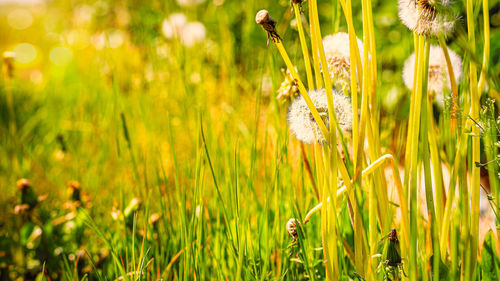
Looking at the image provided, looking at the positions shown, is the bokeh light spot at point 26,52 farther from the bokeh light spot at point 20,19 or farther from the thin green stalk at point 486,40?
the thin green stalk at point 486,40

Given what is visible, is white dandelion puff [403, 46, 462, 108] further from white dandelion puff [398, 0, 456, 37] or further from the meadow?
white dandelion puff [398, 0, 456, 37]

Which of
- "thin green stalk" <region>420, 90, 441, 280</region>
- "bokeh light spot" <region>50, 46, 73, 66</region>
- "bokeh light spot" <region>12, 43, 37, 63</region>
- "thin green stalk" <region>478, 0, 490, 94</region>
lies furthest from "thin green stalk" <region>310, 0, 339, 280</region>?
"bokeh light spot" <region>12, 43, 37, 63</region>

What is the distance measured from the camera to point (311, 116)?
0.59m

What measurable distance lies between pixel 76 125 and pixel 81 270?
1.01m

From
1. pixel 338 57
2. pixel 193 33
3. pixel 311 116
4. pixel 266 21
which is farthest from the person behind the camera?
pixel 193 33

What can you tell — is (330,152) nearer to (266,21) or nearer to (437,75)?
(266,21)

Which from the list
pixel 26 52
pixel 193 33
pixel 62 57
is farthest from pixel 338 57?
pixel 26 52

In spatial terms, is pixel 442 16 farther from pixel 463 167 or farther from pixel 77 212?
pixel 77 212

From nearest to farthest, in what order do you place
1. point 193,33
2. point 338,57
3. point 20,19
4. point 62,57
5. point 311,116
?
point 311,116 → point 338,57 → point 193,33 → point 62,57 → point 20,19

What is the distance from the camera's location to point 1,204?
4.43 feet

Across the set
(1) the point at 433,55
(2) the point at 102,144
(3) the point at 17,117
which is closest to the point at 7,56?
(2) the point at 102,144

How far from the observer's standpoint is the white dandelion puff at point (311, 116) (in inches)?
23.3

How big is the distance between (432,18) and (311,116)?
0.20 meters

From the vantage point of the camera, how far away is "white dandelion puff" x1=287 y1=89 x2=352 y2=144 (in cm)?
59
